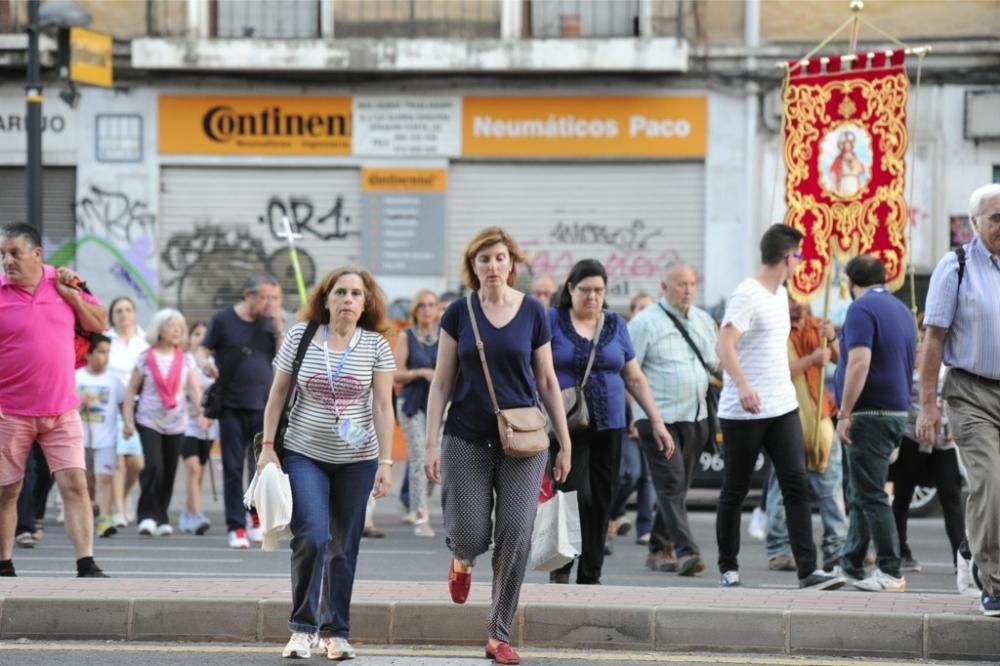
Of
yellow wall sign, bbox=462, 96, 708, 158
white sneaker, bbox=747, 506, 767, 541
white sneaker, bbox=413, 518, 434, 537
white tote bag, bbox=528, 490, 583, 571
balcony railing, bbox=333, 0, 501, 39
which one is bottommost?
white sneaker, bbox=413, 518, 434, 537

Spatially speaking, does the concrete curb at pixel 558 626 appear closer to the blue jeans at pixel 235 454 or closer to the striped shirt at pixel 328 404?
the striped shirt at pixel 328 404

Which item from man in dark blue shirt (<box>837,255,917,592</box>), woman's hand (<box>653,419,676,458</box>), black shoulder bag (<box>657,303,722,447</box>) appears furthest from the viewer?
black shoulder bag (<box>657,303,722,447</box>)

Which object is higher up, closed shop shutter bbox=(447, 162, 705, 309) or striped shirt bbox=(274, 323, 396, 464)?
closed shop shutter bbox=(447, 162, 705, 309)

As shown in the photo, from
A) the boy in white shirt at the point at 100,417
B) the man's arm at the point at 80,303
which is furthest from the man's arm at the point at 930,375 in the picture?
the boy in white shirt at the point at 100,417

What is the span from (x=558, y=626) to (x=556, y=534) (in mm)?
413

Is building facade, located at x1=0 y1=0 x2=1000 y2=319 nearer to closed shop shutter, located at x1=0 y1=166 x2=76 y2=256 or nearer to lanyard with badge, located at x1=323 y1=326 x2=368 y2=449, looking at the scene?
closed shop shutter, located at x1=0 y1=166 x2=76 y2=256

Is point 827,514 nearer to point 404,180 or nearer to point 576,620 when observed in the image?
point 576,620

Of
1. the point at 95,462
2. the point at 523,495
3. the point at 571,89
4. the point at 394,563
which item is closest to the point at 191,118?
the point at 571,89

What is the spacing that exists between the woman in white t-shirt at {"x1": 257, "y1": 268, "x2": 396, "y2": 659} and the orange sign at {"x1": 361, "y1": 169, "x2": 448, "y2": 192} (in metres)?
14.3

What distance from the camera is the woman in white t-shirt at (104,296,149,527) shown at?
1470 centimetres

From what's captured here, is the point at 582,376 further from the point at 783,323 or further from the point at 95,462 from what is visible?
the point at 95,462

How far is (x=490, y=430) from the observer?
7719mm

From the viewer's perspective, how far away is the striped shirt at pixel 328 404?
772 cm

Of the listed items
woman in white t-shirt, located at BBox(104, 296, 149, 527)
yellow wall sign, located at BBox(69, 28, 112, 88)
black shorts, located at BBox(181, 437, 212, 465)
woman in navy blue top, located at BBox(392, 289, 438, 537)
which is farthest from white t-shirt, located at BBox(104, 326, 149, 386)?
yellow wall sign, located at BBox(69, 28, 112, 88)
